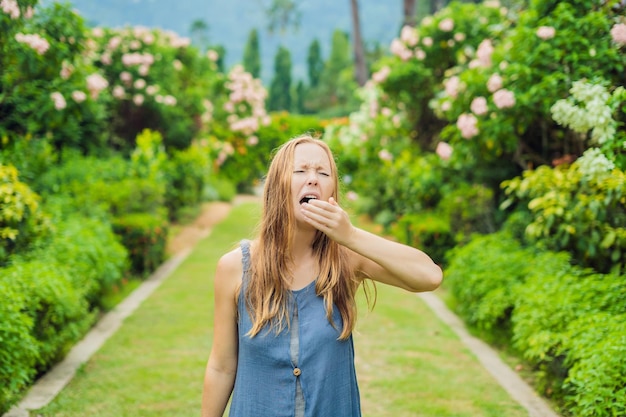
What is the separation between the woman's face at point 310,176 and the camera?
2.16m

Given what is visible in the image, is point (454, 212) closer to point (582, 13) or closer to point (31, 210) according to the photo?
point (582, 13)

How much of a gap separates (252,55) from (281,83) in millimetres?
3696

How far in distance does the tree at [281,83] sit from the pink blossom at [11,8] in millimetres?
42876

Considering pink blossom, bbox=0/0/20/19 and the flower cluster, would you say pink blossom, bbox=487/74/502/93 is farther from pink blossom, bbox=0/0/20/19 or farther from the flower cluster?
pink blossom, bbox=0/0/20/19

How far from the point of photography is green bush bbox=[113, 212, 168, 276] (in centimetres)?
919

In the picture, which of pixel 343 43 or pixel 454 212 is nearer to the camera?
pixel 454 212

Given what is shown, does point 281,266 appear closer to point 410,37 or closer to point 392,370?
point 392,370

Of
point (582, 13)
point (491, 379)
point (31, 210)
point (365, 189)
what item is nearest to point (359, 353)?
point (491, 379)

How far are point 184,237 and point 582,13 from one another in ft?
29.3

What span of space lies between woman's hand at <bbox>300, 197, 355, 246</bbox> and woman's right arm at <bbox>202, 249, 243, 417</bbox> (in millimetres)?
429

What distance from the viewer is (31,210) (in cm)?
581

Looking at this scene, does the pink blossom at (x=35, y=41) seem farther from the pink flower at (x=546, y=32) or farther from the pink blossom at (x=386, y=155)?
the pink blossom at (x=386, y=155)

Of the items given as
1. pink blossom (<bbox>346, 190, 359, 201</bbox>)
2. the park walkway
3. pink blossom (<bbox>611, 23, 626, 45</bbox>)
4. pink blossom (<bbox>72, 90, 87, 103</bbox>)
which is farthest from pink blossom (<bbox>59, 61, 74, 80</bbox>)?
pink blossom (<bbox>346, 190, 359, 201</bbox>)

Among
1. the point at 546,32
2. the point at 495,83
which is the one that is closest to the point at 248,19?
the point at 495,83
